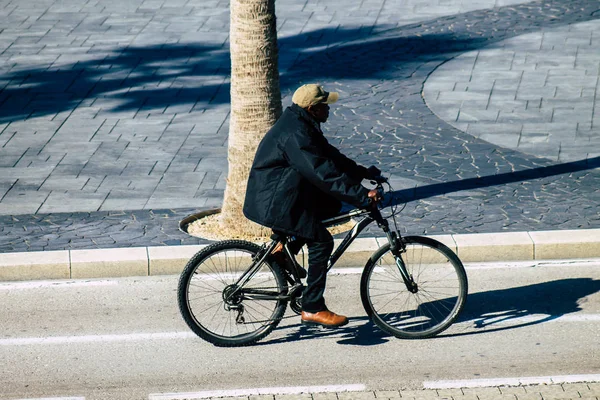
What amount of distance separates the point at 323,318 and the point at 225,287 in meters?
0.70

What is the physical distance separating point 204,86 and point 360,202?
23.7 feet

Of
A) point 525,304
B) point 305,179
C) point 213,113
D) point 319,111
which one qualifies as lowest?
point 213,113

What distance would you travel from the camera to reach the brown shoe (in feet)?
23.0

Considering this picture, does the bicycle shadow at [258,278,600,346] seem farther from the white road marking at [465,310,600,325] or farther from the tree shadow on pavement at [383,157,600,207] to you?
the tree shadow on pavement at [383,157,600,207]

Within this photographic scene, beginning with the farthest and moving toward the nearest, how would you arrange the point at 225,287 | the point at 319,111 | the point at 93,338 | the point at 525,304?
the point at 525,304 < the point at 93,338 < the point at 225,287 < the point at 319,111

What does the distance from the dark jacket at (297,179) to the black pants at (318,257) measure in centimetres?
6

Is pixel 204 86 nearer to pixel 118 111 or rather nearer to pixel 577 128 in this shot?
pixel 118 111

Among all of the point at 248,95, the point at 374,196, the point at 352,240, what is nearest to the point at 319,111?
the point at 374,196

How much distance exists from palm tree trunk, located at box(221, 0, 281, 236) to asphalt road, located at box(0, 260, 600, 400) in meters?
1.27

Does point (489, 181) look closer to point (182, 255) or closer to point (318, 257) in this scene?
point (182, 255)

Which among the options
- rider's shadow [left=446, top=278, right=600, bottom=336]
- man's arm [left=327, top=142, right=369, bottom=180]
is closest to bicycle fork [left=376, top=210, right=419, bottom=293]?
man's arm [left=327, top=142, right=369, bottom=180]

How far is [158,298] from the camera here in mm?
7934

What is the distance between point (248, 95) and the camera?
30.0 ft

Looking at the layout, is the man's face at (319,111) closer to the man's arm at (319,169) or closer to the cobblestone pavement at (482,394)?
the man's arm at (319,169)
